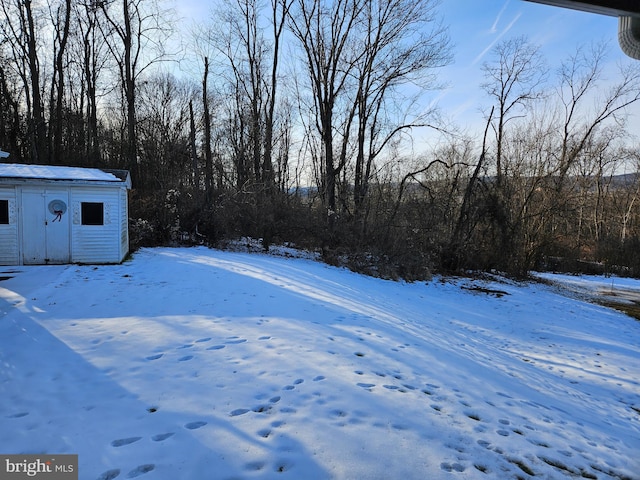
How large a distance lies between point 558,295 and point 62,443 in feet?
50.3

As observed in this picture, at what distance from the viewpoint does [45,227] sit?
362 inches

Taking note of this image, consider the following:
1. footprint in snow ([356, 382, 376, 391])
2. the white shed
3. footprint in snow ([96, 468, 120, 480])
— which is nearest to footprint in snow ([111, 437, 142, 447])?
footprint in snow ([96, 468, 120, 480])

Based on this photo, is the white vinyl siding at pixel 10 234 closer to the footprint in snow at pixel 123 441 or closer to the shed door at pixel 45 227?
the shed door at pixel 45 227

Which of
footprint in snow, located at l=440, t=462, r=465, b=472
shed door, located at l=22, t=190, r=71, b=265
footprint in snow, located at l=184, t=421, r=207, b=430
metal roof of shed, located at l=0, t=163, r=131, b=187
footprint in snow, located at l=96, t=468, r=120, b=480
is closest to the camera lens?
footprint in snow, located at l=96, t=468, r=120, b=480

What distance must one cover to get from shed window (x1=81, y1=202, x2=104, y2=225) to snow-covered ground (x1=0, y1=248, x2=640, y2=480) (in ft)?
7.45

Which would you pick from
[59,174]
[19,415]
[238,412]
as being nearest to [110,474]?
[238,412]

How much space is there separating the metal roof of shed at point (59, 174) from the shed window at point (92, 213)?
0.72 m

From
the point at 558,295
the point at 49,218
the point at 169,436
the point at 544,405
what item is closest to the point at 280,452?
the point at 169,436

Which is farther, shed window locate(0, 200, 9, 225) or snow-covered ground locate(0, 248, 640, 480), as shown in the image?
shed window locate(0, 200, 9, 225)

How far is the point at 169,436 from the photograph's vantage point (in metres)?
2.59

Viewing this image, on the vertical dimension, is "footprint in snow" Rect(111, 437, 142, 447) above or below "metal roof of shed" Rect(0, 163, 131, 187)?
below

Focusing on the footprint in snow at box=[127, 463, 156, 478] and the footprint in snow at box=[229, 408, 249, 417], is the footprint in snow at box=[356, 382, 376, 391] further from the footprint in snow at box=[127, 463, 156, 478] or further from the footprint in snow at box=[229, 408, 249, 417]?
the footprint in snow at box=[127, 463, 156, 478]

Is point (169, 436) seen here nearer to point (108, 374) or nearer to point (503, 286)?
point (108, 374)

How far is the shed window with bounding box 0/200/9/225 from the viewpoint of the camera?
29.1 ft
